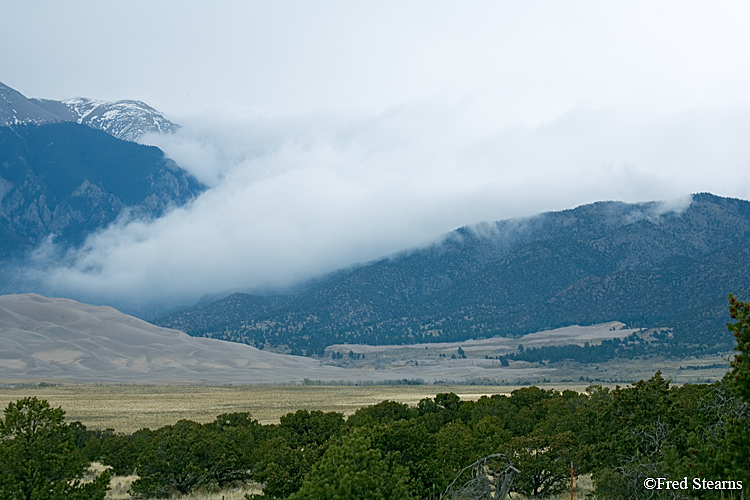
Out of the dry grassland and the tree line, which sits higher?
the tree line

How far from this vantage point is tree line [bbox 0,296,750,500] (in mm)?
10148

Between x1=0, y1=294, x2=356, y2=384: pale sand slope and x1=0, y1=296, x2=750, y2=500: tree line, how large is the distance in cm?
10413

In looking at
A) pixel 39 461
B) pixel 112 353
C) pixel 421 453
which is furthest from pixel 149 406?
pixel 112 353

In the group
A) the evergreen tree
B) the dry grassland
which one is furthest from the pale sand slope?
the evergreen tree

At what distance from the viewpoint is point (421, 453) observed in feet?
47.9

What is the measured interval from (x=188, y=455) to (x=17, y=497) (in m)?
6.35

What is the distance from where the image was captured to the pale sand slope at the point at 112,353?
4970 inches

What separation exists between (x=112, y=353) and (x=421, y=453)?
143 metres

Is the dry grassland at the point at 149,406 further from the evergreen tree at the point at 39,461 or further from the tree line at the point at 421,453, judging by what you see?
the evergreen tree at the point at 39,461

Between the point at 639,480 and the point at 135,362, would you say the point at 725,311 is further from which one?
the point at 639,480

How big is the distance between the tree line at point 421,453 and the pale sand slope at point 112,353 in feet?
342

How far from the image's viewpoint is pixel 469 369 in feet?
523

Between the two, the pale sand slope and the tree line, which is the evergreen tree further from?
the pale sand slope

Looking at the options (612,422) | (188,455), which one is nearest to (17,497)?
(188,455)
